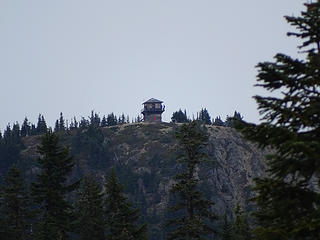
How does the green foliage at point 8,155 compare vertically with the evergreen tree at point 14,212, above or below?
above

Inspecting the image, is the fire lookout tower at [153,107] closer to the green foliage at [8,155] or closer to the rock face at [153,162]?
the rock face at [153,162]

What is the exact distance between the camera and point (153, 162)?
16588 centimetres

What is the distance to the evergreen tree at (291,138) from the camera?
411 inches

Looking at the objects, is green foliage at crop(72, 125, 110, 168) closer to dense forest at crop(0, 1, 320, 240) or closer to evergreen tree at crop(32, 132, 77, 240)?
dense forest at crop(0, 1, 320, 240)

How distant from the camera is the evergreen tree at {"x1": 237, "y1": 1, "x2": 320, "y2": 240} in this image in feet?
34.2

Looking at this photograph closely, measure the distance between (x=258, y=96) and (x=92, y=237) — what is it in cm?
3592

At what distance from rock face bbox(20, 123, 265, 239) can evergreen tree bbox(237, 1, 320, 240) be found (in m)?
127

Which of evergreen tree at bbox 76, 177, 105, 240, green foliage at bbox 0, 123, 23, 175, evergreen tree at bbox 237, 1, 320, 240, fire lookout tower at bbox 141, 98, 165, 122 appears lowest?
evergreen tree at bbox 76, 177, 105, 240

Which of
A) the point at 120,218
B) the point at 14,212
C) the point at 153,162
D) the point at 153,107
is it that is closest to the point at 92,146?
the point at 153,162

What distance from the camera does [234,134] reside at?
624 feet

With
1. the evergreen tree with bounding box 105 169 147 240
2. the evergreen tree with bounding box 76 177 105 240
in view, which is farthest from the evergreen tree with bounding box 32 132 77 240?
the evergreen tree with bounding box 76 177 105 240

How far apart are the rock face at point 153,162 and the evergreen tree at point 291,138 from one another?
127182mm

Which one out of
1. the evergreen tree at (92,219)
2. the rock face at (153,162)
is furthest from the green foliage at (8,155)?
the evergreen tree at (92,219)

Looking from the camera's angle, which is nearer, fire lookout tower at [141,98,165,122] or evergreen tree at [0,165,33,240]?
evergreen tree at [0,165,33,240]
